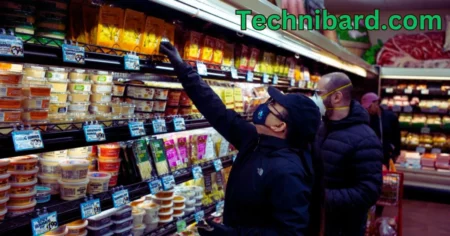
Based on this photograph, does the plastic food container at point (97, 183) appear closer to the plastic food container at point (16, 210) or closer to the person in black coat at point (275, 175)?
the plastic food container at point (16, 210)

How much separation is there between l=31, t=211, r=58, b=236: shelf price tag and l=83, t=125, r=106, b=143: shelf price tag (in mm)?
333

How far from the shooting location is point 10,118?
1624 millimetres

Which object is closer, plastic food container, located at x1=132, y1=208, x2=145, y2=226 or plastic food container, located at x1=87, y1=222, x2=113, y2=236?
plastic food container, located at x1=87, y1=222, x2=113, y2=236

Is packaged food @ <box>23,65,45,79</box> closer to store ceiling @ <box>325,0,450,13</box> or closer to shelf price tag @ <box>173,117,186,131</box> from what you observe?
shelf price tag @ <box>173,117,186,131</box>

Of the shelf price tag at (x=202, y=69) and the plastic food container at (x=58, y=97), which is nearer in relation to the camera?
the plastic food container at (x=58, y=97)

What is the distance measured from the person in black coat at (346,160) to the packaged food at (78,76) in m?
1.47

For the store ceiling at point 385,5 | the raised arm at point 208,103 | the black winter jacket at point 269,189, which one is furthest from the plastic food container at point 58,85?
the store ceiling at point 385,5

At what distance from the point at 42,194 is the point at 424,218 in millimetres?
5790

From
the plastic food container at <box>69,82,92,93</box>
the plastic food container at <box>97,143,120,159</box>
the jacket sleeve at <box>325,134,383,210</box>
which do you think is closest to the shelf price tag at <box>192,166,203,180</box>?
the plastic food container at <box>97,143,120,159</box>

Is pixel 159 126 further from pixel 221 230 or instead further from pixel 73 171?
pixel 221 230

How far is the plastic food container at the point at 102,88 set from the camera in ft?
7.18

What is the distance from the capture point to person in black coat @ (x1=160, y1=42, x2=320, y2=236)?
5.72 feet

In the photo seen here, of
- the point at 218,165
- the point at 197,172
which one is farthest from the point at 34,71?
the point at 218,165

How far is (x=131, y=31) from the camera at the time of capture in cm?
221
